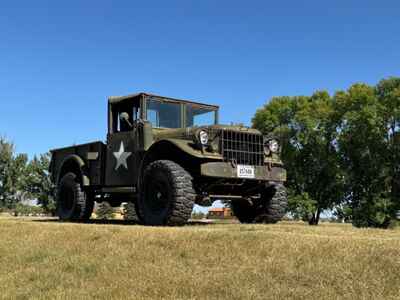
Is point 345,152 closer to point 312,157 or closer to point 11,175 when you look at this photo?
point 312,157

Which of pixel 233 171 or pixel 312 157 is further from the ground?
pixel 312 157

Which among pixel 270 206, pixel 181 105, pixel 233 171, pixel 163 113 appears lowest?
pixel 270 206

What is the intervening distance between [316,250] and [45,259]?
409cm

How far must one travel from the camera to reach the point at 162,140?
998cm

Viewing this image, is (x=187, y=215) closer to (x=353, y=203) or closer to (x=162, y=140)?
(x=162, y=140)

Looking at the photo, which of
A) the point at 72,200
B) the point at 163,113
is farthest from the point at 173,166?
the point at 72,200

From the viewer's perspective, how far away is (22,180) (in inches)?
1802

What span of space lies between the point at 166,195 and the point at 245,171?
149cm

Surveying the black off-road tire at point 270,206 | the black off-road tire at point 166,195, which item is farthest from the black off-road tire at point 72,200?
the black off-road tire at point 270,206

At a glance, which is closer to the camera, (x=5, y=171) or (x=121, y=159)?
(x=121, y=159)

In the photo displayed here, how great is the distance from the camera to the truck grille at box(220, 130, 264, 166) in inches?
387

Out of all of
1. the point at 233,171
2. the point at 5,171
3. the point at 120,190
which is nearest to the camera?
the point at 233,171

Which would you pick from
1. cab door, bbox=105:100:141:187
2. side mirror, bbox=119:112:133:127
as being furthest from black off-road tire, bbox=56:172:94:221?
side mirror, bbox=119:112:133:127

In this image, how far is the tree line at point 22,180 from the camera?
4509cm
